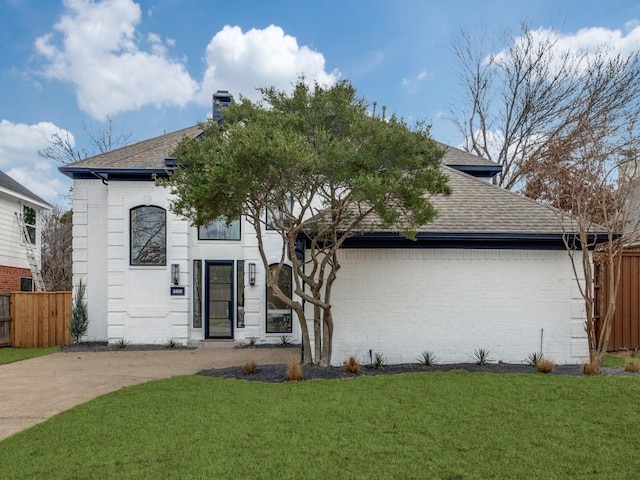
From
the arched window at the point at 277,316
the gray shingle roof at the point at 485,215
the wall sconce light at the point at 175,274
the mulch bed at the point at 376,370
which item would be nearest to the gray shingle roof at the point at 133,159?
the wall sconce light at the point at 175,274

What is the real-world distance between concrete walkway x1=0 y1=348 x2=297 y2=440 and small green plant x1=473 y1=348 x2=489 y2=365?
3748 millimetres

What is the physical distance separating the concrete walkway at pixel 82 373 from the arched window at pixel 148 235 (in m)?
2.44

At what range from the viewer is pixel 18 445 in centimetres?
464

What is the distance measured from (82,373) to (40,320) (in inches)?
200

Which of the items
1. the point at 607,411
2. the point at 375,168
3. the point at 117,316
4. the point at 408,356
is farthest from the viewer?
the point at 117,316

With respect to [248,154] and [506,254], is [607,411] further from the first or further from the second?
[248,154]

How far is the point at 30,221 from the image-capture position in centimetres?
1792

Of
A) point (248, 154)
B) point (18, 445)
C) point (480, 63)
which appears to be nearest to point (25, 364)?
point (18, 445)

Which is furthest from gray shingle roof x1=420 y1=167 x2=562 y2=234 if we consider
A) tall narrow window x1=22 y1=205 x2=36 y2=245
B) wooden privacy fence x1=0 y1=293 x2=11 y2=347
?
tall narrow window x1=22 y1=205 x2=36 y2=245

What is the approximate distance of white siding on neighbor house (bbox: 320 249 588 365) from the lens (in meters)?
8.56

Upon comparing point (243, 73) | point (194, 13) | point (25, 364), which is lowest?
point (25, 364)

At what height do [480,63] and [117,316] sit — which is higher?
[480,63]

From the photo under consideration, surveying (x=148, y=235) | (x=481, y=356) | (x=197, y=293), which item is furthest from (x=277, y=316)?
(x=481, y=356)

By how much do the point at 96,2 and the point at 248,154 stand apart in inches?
354
